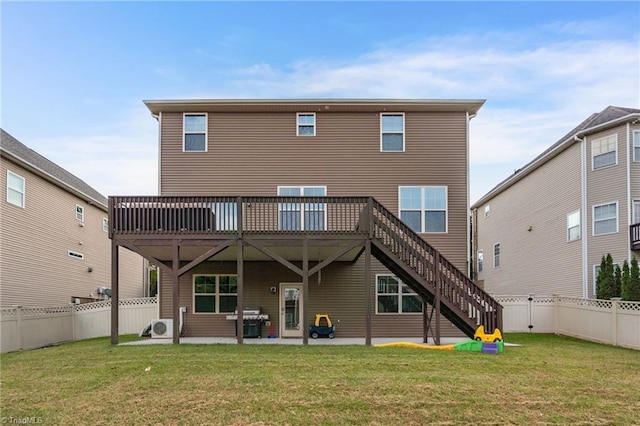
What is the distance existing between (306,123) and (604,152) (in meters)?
10.5

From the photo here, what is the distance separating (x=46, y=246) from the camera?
1673 centimetres

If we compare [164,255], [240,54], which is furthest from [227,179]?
[240,54]

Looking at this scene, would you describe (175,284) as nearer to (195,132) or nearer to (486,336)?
(195,132)

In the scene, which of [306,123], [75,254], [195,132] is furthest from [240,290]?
[75,254]

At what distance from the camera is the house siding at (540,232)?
17.7 m

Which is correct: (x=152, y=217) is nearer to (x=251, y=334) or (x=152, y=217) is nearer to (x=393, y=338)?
(x=251, y=334)

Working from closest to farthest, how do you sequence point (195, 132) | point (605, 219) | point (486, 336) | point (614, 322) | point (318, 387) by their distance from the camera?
point (318, 387), point (486, 336), point (614, 322), point (195, 132), point (605, 219)

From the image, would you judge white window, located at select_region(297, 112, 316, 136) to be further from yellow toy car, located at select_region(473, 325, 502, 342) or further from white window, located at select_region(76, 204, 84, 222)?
white window, located at select_region(76, 204, 84, 222)

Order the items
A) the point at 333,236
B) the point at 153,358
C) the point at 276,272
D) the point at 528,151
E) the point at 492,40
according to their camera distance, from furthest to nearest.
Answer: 1. the point at 528,151
2. the point at 492,40
3. the point at 276,272
4. the point at 333,236
5. the point at 153,358

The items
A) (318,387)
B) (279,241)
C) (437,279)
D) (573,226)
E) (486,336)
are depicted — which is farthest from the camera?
(573,226)

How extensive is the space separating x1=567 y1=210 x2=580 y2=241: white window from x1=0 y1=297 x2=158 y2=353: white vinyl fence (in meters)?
15.5

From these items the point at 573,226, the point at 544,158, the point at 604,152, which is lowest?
the point at 573,226

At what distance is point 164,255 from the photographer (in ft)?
44.0

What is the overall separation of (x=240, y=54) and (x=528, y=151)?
16.0 meters
